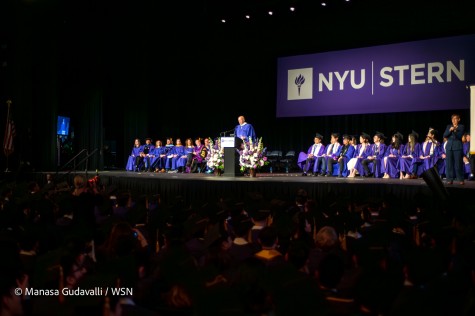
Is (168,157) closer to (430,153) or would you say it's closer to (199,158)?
(199,158)

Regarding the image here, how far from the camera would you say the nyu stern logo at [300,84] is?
616 inches

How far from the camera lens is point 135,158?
57.1 ft

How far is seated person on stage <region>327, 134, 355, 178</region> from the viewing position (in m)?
13.8

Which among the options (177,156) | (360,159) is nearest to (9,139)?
(177,156)

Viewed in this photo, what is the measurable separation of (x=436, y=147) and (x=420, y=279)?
31.8 feet

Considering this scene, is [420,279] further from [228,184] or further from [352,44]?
[352,44]

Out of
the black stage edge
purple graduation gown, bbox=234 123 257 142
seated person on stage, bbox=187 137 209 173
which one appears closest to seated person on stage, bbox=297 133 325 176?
purple graduation gown, bbox=234 123 257 142

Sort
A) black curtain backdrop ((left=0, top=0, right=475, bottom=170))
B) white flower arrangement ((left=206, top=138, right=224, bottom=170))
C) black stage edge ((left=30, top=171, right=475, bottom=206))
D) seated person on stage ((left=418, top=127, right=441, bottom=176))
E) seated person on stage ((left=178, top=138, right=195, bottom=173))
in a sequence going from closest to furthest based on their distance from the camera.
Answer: black stage edge ((left=30, top=171, right=475, bottom=206)), seated person on stage ((left=418, top=127, right=441, bottom=176)), white flower arrangement ((left=206, top=138, right=224, bottom=170)), black curtain backdrop ((left=0, top=0, right=475, bottom=170)), seated person on stage ((left=178, top=138, right=195, bottom=173))

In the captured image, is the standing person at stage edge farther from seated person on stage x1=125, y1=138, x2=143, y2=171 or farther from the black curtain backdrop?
seated person on stage x1=125, y1=138, x2=143, y2=171

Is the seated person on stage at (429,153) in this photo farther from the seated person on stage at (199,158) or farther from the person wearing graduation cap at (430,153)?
the seated person on stage at (199,158)

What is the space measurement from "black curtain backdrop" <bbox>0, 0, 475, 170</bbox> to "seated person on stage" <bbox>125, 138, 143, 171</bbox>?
3.40 feet

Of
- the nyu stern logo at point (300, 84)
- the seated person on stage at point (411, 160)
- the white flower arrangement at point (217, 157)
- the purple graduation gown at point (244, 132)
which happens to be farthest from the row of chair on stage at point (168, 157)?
the seated person on stage at point (411, 160)

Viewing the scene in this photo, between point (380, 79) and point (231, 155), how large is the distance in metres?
4.97

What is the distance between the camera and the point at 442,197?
8141 mm
